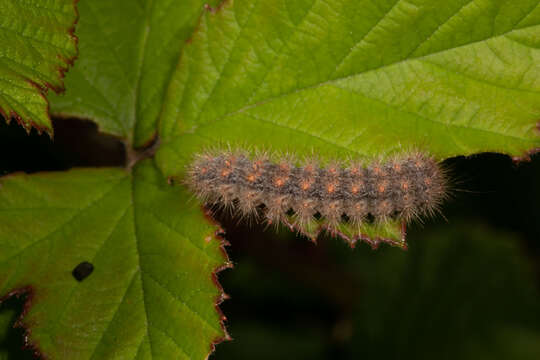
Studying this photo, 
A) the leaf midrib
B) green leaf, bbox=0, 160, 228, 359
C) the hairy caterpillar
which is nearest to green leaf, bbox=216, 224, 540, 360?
the hairy caterpillar

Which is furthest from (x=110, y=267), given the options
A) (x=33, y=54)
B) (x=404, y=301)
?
(x=404, y=301)

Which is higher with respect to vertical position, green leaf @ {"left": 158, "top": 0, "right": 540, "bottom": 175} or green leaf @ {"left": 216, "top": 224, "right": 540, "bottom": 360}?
green leaf @ {"left": 158, "top": 0, "right": 540, "bottom": 175}

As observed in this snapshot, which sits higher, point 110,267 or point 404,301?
point 110,267

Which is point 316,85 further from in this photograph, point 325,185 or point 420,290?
point 420,290

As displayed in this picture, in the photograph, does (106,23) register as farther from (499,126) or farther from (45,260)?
(499,126)

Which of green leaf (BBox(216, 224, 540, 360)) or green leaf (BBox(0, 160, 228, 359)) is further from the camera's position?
green leaf (BBox(216, 224, 540, 360))

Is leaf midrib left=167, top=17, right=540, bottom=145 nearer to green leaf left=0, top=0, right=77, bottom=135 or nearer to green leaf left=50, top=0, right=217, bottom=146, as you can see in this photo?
green leaf left=50, top=0, right=217, bottom=146

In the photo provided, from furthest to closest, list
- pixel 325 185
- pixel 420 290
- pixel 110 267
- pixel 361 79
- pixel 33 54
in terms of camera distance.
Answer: pixel 420 290, pixel 325 185, pixel 361 79, pixel 110 267, pixel 33 54
